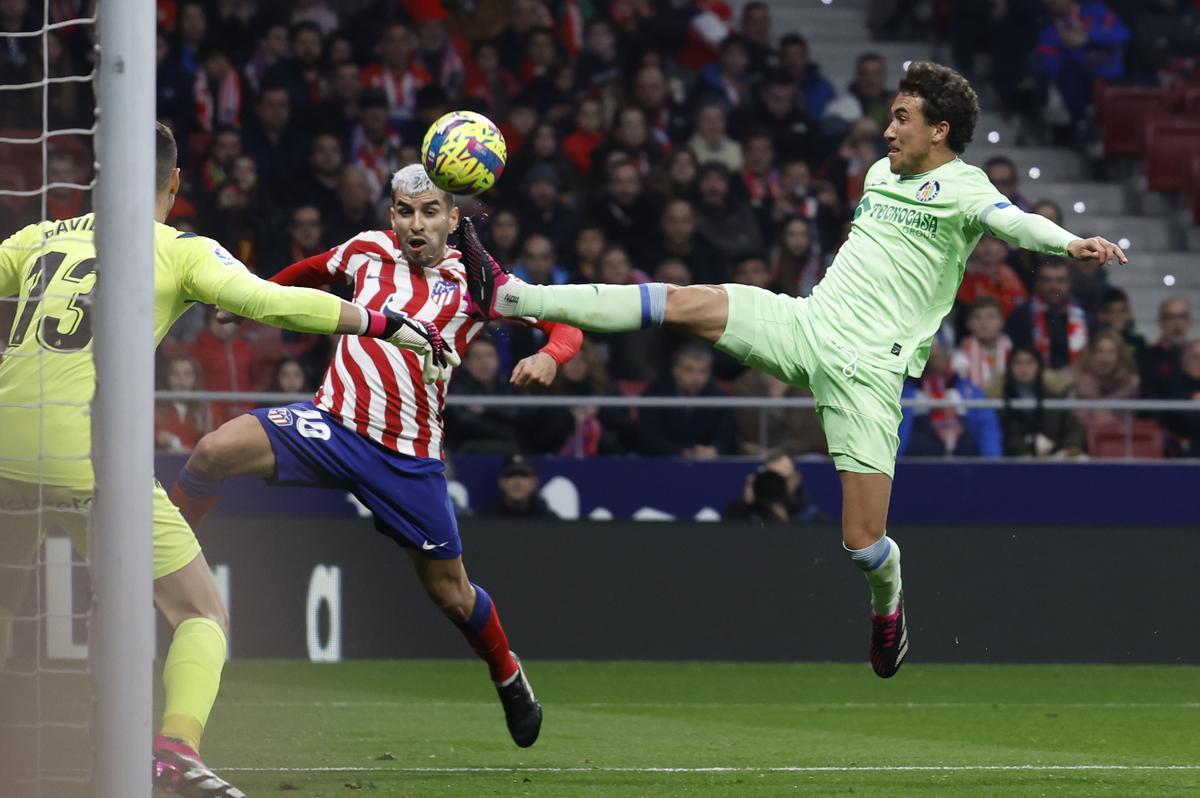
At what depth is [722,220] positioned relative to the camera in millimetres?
13375

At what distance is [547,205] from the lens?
13.0 m

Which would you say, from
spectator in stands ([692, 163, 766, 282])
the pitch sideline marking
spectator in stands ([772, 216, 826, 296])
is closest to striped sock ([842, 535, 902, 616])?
the pitch sideline marking

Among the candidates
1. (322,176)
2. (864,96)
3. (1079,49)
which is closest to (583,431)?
(322,176)

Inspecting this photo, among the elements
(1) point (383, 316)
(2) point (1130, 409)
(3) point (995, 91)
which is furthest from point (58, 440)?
(3) point (995, 91)

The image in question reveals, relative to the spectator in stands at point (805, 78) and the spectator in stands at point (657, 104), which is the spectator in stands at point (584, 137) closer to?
the spectator in stands at point (657, 104)

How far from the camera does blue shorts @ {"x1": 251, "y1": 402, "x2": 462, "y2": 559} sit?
7.34 metres

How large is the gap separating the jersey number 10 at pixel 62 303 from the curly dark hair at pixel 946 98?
3.05m

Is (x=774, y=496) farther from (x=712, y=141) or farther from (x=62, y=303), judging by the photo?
(x=62, y=303)

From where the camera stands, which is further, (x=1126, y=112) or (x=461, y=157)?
(x=1126, y=112)

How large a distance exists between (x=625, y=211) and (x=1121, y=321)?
3.36 meters

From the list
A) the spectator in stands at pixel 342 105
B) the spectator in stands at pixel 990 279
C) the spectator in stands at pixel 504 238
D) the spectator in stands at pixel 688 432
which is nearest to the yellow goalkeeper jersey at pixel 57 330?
the spectator in stands at pixel 688 432

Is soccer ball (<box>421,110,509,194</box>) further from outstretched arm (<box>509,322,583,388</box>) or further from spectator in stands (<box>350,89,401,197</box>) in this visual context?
spectator in stands (<box>350,89,401,197</box>)

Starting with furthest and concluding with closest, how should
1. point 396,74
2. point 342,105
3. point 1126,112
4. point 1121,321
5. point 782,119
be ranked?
point 1126,112 → point 782,119 → point 396,74 → point 342,105 → point 1121,321

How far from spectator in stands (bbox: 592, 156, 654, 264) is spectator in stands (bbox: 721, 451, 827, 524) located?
7.60 ft
